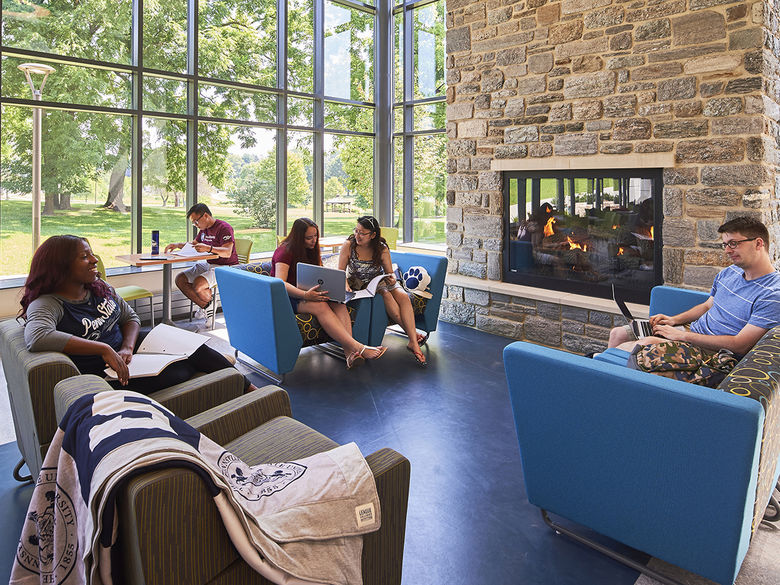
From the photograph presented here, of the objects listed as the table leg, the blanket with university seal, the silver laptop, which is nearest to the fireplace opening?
the silver laptop

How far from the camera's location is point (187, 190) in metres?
6.36

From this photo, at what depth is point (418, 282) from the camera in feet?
16.1

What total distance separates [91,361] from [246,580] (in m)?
1.61

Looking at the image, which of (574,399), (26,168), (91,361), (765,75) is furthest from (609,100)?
(26,168)

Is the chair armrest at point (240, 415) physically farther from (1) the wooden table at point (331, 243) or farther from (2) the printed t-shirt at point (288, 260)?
(1) the wooden table at point (331, 243)

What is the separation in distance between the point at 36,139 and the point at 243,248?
2.21 m

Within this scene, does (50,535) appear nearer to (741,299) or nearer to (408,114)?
(741,299)

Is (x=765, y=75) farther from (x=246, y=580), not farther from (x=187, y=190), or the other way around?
(x=187, y=190)

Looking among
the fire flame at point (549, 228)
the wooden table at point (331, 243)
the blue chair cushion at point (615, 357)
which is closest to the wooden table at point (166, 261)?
the wooden table at point (331, 243)

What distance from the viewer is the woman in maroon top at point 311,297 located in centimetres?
409

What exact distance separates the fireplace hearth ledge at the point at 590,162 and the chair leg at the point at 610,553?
10.2ft

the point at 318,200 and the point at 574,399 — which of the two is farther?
the point at 318,200

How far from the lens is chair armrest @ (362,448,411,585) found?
58.9 inches

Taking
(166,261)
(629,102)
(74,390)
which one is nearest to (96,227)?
(166,261)
